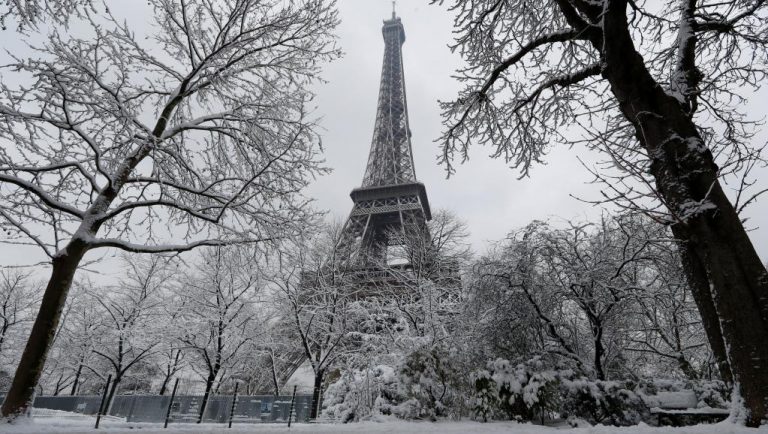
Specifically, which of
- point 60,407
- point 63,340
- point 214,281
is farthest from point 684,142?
point 63,340

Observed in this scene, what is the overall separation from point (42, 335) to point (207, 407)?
12888 mm

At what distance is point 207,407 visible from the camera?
1678 centimetres

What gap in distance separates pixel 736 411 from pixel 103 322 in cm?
2463

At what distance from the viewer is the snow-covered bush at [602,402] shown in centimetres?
618

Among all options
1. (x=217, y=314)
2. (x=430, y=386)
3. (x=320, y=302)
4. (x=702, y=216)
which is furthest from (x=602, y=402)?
(x=217, y=314)

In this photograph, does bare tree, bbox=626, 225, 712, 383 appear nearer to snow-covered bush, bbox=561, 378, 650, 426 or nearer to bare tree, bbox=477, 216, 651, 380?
bare tree, bbox=477, 216, 651, 380

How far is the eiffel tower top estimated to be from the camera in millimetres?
37750

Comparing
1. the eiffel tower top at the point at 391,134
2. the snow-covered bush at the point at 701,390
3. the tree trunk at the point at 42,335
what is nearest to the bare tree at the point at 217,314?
the tree trunk at the point at 42,335

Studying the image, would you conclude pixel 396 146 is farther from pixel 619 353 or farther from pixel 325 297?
pixel 619 353

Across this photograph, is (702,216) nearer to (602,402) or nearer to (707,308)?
(707,308)

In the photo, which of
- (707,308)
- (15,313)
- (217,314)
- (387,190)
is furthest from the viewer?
(387,190)

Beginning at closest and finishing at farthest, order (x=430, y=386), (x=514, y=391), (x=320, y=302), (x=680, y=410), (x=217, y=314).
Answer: (x=680, y=410) < (x=514, y=391) < (x=430, y=386) < (x=320, y=302) < (x=217, y=314)

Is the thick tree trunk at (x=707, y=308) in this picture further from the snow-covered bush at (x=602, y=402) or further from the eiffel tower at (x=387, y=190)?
the eiffel tower at (x=387, y=190)

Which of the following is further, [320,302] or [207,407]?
[320,302]
